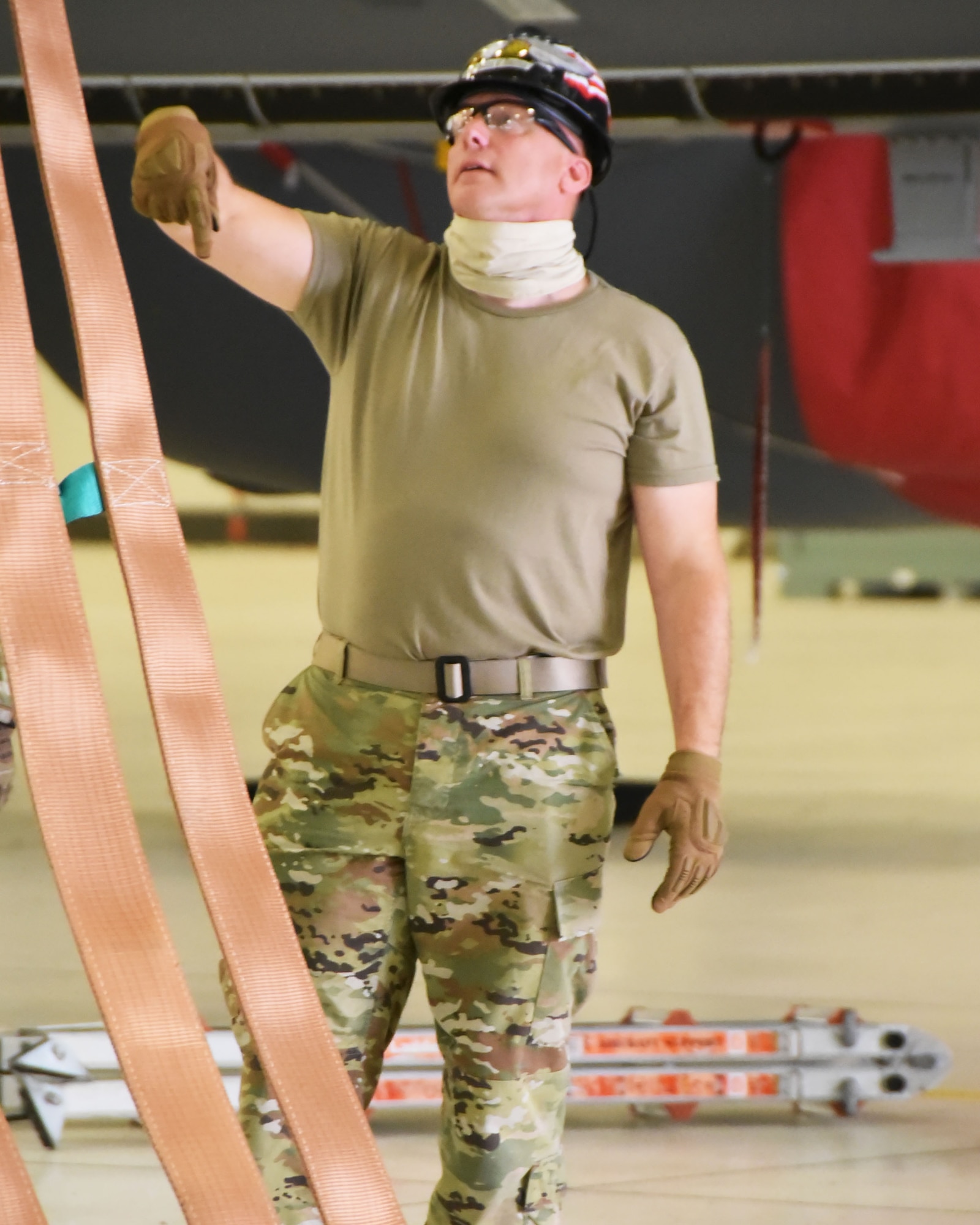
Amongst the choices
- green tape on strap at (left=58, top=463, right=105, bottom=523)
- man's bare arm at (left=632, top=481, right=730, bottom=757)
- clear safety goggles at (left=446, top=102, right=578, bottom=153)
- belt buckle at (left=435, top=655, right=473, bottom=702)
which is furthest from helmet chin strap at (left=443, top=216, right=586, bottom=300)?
green tape on strap at (left=58, top=463, right=105, bottom=523)

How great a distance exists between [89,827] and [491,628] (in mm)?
573

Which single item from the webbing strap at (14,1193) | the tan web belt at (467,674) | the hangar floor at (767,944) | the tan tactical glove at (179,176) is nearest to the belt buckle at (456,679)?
the tan web belt at (467,674)

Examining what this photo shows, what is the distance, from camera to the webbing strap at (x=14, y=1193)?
4.86 feet

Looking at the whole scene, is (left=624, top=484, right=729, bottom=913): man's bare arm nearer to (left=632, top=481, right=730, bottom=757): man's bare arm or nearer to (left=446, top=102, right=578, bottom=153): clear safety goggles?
(left=632, top=481, right=730, bottom=757): man's bare arm

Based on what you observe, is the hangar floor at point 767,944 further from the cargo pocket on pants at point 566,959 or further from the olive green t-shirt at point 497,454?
the olive green t-shirt at point 497,454

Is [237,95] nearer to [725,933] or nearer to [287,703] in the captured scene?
[725,933]

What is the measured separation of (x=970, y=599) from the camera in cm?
1302

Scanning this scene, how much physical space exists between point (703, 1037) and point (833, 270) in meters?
2.89

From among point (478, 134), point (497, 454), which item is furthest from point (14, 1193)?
point (478, 134)

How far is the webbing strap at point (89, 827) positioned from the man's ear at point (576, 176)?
722mm

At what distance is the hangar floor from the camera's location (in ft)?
9.21

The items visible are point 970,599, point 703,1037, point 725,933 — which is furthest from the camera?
point 970,599

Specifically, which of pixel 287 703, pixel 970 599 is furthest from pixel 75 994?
pixel 970 599

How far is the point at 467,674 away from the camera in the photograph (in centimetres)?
194
